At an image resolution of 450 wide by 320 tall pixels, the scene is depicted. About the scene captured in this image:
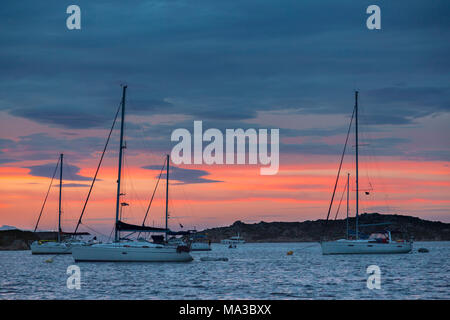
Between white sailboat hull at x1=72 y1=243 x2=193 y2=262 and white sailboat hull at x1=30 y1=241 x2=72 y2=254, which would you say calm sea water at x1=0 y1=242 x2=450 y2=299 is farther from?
white sailboat hull at x1=30 y1=241 x2=72 y2=254

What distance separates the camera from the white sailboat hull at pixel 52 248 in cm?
10931

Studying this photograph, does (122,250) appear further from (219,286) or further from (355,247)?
(355,247)

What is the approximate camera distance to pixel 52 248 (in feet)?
366

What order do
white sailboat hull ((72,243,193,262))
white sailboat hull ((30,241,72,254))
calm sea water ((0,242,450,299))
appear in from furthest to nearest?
white sailboat hull ((30,241,72,254)) → white sailboat hull ((72,243,193,262)) → calm sea water ((0,242,450,299))

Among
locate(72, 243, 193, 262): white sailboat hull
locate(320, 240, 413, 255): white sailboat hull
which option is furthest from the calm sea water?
locate(320, 240, 413, 255): white sailboat hull

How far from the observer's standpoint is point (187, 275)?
5309 centimetres

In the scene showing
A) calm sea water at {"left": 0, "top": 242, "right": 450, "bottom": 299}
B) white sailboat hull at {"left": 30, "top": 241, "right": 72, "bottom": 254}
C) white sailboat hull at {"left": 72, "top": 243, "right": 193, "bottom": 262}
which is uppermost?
white sailboat hull at {"left": 72, "top": 243, "right": 193, "bottom": 262}

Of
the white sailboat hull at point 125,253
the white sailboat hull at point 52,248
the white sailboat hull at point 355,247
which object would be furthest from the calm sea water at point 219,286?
the white sailboat hull at point 52,248

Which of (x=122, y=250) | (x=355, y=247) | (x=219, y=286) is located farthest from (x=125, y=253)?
(x=355, y=247)

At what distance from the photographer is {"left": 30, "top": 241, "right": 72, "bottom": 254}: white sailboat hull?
109312mm
